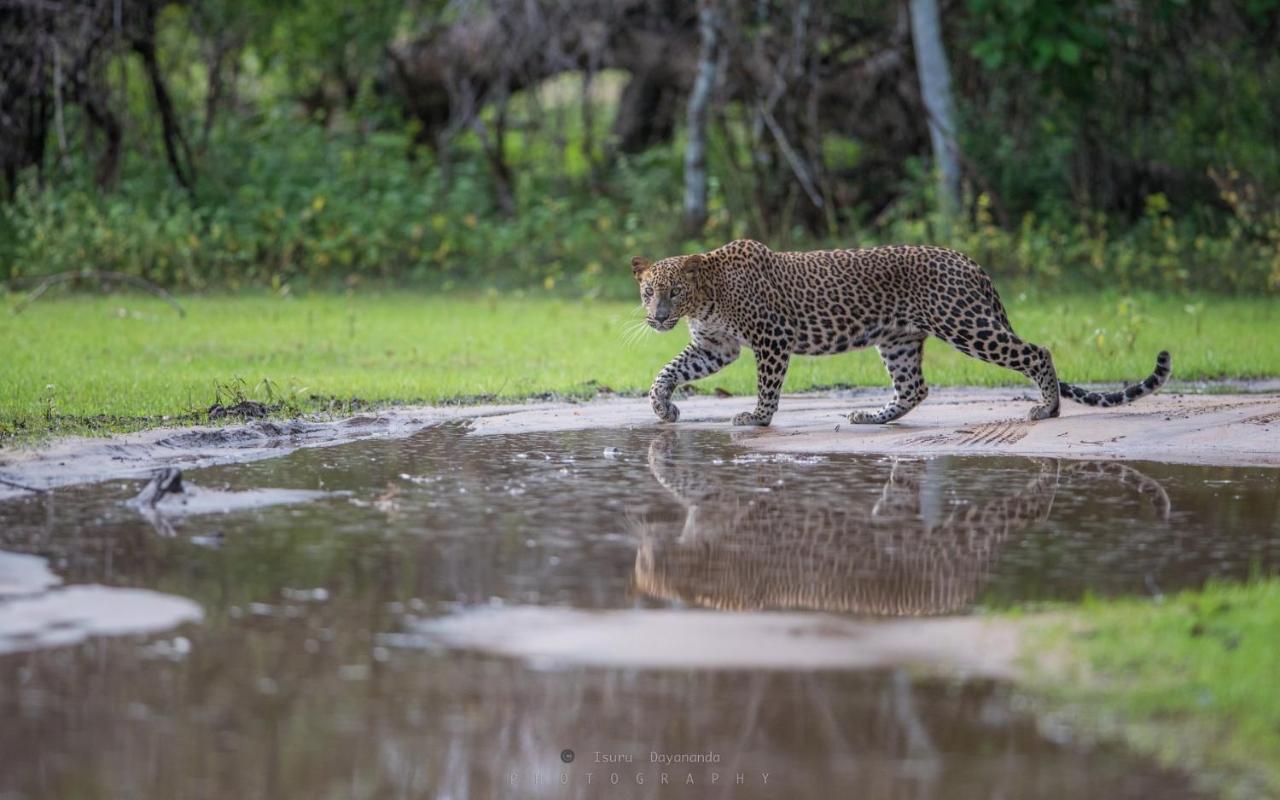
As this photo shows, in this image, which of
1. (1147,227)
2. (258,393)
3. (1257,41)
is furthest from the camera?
(1257,41)

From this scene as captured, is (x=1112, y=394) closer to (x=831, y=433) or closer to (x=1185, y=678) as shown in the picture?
(x=831, y=433)

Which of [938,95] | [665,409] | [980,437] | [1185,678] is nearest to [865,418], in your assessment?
[980,437]

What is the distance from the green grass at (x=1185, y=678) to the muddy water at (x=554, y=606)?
178 millimetres

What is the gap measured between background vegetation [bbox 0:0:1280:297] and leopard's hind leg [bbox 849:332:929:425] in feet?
26.7

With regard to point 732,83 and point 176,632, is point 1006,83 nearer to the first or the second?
point 732,83

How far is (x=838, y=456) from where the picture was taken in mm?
9211

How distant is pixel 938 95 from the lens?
20.2 metres

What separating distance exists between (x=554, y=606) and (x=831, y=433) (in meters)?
4.35

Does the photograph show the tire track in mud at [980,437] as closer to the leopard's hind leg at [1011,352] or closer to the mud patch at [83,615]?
the leopard's hind leg at [1011,352]

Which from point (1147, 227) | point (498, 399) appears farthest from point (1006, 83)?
point (498, 399)

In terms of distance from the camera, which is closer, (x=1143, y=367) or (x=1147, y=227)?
(x=1143, y=367)

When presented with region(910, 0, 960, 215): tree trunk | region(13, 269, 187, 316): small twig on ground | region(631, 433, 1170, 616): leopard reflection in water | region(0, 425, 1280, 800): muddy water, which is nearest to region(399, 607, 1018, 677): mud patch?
region(0, 425, 1280, 800): muddy water

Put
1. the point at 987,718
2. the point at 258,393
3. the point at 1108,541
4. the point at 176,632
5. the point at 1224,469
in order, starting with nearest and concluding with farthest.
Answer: the point at 987,718, the point at 176,632, the point at 1108,541, the point at 1224,469, the point at 258,393

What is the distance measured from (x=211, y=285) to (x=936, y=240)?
8120 millimetres
